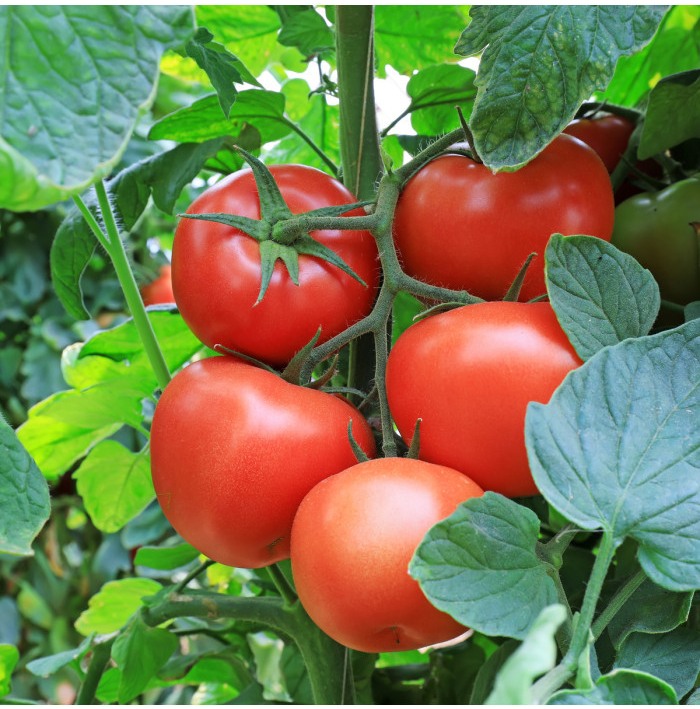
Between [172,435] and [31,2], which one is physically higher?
[31,2]

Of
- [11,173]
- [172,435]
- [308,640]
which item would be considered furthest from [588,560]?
[11,173]

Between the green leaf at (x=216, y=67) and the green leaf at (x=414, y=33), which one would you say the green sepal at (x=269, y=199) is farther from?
the green leaf at (x=414, y=33)

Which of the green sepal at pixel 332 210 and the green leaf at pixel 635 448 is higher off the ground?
the green sepal at pixel 332 210

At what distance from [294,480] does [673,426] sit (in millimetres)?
173

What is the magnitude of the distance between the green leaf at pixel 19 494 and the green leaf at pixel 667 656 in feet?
0.88

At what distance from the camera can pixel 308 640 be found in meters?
0.46

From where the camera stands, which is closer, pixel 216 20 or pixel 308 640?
pixel 308 640

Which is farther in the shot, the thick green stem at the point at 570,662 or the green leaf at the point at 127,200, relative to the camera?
the green leaf at the point at 127,200

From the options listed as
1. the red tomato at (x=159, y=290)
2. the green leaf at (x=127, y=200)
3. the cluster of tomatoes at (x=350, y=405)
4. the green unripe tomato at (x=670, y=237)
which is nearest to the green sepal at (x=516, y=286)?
the cluster of tomatoes at (x=350, y=405)

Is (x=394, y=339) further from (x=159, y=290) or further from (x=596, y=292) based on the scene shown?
(x=159, y=290)

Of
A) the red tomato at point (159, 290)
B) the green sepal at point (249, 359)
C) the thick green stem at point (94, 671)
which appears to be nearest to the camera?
the green sepal at point (249, 359)

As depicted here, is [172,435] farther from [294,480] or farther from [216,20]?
[216,20]

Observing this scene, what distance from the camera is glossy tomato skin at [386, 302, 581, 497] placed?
0.33 m

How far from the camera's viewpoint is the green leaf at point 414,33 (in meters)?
0.54
